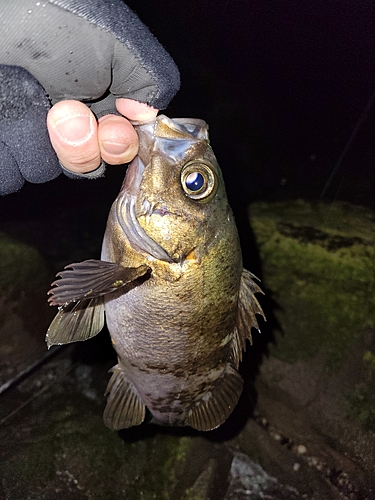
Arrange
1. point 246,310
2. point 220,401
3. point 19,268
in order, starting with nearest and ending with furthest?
point 246,310
point 220,401
point 19,268

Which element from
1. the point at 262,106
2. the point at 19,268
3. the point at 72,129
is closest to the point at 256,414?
the point at 19,268

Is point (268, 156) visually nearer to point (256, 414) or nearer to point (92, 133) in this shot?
point (256, 414)

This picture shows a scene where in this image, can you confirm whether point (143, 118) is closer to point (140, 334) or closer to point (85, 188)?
point (140, 334)

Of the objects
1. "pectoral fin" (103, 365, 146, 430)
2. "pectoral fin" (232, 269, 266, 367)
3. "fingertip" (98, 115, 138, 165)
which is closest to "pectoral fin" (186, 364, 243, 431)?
"pectoral fin" (232, 269, 266, 367)

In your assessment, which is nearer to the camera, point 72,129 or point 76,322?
point 72,129

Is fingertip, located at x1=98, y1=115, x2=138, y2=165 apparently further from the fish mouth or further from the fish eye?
the fish eye
